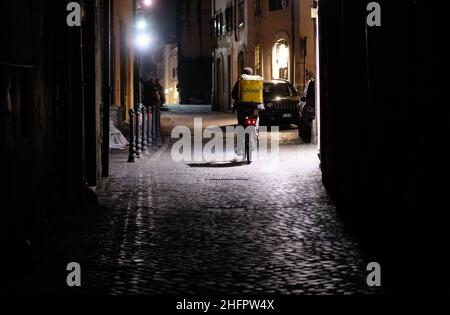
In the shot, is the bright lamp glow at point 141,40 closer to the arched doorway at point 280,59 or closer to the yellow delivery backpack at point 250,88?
the arched doorway at point 280,59

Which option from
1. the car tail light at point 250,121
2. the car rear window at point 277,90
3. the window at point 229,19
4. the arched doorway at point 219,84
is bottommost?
the car tail light at point 250,121

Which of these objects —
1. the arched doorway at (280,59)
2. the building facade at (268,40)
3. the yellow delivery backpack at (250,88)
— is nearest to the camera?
the yellow delivery backpack at (250,88)

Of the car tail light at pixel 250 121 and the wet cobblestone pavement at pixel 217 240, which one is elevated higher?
the car tail light at pixel 250 121

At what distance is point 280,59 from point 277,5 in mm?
2541

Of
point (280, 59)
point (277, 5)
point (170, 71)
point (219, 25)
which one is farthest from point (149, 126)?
point (170, 71)

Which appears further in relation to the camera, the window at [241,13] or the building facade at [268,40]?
the window at [241,13]

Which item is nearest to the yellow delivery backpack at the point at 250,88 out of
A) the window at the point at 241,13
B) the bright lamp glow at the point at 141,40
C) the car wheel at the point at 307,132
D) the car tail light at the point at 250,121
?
the car tail light at the point at 250,121

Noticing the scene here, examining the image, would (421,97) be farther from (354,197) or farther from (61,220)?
(61,220)

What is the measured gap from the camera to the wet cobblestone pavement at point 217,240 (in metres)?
6.90

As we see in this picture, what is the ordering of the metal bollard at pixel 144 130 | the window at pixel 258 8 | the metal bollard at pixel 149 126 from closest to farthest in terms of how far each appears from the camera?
1. the metal bollard at pixel 144 130
2. the metal bollard at pixel 149 126
3. the window at pixel 258 8

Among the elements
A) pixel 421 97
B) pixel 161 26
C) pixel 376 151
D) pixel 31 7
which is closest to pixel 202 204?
pixel 376 151

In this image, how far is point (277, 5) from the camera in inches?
1677

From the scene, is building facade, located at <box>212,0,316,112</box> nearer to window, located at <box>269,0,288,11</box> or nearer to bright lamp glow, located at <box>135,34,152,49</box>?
window, located at <box>269,0,288,11</box>

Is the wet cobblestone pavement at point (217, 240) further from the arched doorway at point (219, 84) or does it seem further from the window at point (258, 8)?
the arched doorway at point (219, 84)
